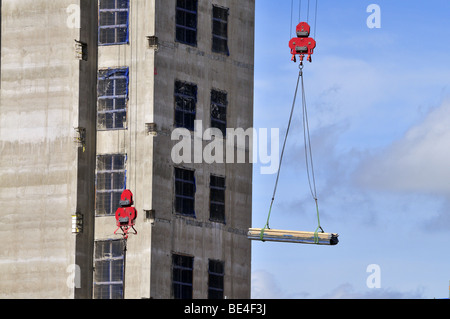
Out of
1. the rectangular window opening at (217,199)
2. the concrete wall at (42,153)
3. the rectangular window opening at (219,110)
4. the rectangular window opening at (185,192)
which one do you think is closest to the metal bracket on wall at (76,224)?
the concrete wall at (42,153)

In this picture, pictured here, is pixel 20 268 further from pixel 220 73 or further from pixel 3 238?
pixel 220 73

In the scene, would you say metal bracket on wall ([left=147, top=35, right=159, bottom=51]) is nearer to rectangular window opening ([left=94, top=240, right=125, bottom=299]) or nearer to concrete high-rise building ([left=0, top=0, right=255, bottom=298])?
concrete high-rise building ([left=0, top=0, right=255, bottom=298])

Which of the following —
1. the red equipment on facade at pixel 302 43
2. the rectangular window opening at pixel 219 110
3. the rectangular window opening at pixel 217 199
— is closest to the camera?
the red equipment on facade at pixel 302 43

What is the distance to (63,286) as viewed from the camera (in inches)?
3017

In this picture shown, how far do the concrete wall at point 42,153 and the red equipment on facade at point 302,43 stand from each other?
1463cm

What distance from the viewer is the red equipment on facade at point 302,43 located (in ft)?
231

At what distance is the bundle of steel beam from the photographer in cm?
7062

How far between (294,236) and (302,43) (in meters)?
10.7

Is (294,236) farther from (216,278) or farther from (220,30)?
(220,30)

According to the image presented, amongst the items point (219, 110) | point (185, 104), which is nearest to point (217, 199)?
point (219, 110)

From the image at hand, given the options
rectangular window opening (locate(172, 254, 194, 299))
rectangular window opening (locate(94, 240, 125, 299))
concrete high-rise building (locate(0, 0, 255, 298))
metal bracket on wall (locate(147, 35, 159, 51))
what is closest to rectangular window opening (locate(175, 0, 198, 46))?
concrete high-rise building (locate(0, 0, 255, 298))

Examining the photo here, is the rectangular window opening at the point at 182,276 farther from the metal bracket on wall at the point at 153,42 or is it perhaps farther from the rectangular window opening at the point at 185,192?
the metal bracket on wall at the point at 153,42
